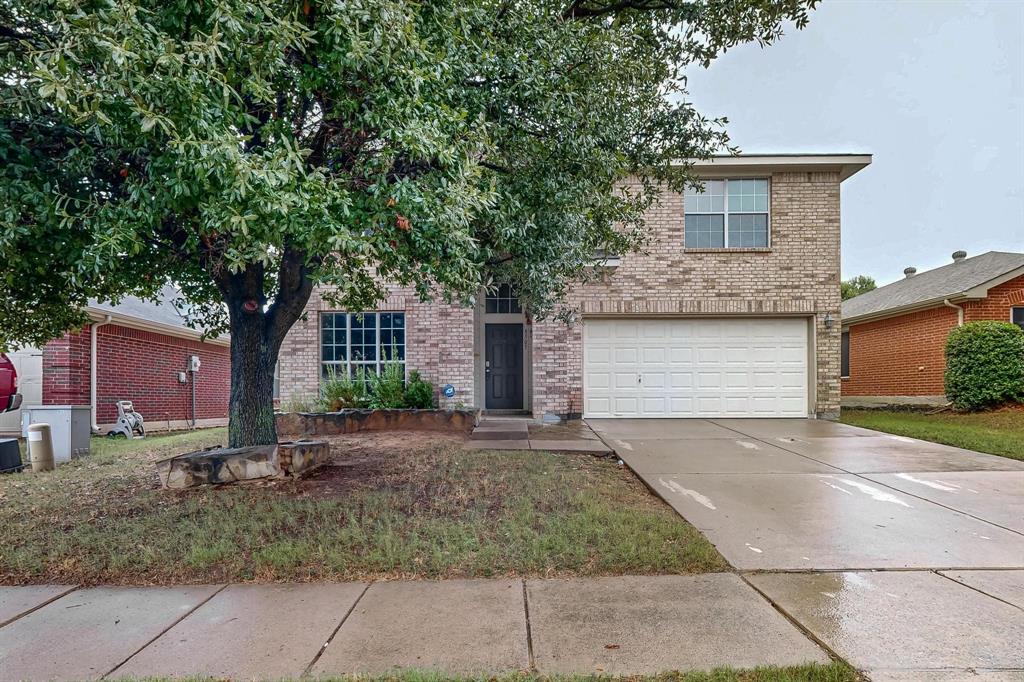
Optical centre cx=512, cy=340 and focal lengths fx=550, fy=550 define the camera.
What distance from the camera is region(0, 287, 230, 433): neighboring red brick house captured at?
11.2 m

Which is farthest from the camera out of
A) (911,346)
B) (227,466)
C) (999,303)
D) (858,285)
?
(858,285)

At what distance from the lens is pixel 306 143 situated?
4.79m

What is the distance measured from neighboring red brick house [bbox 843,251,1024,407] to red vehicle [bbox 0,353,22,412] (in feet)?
64.1

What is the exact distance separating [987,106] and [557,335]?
1706 centimetres

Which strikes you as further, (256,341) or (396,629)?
(256,341)

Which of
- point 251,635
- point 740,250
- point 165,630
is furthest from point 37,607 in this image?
point 740,250

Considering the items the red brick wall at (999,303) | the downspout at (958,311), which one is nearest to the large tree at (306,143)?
the downspout at (958,311)

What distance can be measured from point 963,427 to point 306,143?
1246 cm

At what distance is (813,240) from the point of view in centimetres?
1175

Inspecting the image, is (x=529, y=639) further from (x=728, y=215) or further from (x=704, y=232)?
(x=728, y=215)

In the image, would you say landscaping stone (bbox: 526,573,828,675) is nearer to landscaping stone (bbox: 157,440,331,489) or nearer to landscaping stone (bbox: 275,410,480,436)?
landscaping stone (bbox: 157,440,331,489)

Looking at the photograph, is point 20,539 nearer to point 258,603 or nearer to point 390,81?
point 258,603

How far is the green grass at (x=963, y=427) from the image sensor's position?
815cm

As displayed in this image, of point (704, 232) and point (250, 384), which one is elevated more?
point (704, 232)
